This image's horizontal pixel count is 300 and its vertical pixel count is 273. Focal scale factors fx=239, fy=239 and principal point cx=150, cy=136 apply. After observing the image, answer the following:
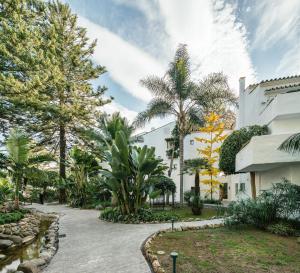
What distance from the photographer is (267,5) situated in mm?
10453

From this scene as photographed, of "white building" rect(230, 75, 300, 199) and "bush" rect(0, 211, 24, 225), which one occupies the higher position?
"white building" rect(230, 75, 300, 199)

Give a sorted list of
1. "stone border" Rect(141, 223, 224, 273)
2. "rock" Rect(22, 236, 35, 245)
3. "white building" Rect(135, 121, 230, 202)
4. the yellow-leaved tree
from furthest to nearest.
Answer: "white building" Rect(135, 121, 230, 202)
the yellow-leaved tree
"rock" Rect(22, 236, 35, 245)
"stone border" Rect(141, 223, 224, 273)

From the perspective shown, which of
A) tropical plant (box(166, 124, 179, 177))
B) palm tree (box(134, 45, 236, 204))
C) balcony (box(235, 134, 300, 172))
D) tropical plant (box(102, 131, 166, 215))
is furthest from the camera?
tropical plant (box(166, 124, 179, 177))

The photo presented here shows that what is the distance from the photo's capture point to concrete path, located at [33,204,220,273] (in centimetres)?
532

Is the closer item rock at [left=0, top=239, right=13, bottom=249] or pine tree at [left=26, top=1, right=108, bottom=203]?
rock at [left=0, top=239, right=13, bottom=249]

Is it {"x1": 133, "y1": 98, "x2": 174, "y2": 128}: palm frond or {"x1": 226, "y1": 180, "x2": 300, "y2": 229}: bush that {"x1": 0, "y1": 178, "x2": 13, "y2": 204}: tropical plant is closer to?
{"x1": 133, "y1": 98, "x2": 174, "y2": 128}: palm frond

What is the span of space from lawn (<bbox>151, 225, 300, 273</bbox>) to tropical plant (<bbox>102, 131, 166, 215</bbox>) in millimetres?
3781

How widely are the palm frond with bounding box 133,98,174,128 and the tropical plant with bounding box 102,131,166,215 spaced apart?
614 cm

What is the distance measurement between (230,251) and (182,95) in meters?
12.7

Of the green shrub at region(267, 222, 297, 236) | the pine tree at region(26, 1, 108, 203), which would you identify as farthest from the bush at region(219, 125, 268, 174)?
the pine tree at region(26, 1, 108, 203)

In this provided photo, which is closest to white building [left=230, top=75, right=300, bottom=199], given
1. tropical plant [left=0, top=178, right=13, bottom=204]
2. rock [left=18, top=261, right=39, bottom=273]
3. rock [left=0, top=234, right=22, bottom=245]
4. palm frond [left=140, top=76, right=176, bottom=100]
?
palm frond [left=140, top=76, right=176, bottom=100]

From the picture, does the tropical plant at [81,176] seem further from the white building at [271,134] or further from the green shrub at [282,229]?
the green shrub at [282,229]

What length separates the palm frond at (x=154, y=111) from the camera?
17.9 meters

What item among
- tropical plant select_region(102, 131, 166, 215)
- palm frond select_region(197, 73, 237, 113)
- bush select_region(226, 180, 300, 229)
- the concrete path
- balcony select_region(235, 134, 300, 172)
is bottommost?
the concrete path
